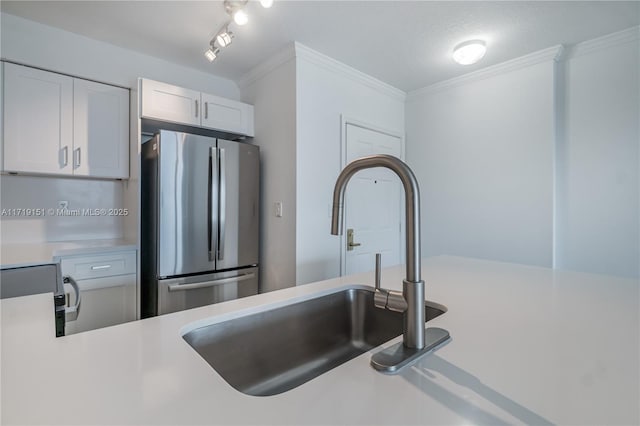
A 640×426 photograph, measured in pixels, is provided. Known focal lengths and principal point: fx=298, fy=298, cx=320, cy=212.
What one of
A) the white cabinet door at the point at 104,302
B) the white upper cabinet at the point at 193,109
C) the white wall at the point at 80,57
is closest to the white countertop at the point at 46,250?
Answer: the white cabinet door at the point at 104,302

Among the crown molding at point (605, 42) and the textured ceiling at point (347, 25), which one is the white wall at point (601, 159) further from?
the textured ceiling at point (347, 25)

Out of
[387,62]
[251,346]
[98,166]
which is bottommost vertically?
[251,346]

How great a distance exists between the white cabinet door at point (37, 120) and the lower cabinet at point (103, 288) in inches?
28.4

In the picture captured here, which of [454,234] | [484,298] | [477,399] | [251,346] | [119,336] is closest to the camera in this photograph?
[477,399]

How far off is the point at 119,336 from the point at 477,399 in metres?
0.76

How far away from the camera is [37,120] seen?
2033mm

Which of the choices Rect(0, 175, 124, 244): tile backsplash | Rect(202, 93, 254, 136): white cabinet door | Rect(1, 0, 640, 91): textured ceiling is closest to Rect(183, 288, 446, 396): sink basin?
Rect(1, 0, 640, 91): textured ceiling

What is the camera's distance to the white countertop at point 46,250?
63.6 inches

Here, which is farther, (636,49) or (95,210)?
(95,210)

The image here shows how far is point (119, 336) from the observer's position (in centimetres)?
70

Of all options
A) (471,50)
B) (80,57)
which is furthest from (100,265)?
(471,50)

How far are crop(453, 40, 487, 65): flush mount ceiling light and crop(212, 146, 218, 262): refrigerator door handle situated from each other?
203 cm

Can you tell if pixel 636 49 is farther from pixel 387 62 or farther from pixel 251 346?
pixel 251 346

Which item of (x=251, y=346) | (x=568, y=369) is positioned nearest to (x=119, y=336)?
(x=251, y=346)
